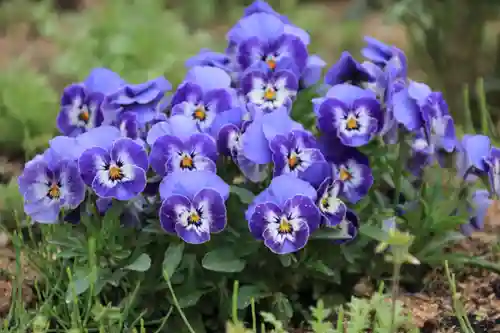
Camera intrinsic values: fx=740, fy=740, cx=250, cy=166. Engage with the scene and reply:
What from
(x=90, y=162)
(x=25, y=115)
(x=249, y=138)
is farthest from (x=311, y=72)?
(x=25, y=115)

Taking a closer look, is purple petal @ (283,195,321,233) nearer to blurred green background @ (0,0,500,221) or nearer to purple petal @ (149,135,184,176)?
purple petal @ (149,135,184,176)

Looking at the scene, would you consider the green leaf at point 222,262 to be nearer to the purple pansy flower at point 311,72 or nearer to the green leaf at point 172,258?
the green leaf at point 172,258

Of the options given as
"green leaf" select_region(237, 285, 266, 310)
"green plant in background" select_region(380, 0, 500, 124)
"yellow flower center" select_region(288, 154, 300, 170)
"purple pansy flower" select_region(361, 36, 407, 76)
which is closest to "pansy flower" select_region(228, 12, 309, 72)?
"purple pansy flower" select_region(361, 36, 407, 76)


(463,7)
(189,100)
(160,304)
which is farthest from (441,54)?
(160,304)

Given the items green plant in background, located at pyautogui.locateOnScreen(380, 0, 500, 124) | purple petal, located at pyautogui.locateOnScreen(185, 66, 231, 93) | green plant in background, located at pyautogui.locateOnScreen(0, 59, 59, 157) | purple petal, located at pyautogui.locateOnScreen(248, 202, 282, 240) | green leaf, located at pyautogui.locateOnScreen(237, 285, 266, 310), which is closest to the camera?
purple petal, located at pyautogui.locateOnScreen(248, 202, 282, 240)

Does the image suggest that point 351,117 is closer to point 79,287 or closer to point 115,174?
point 115,174
